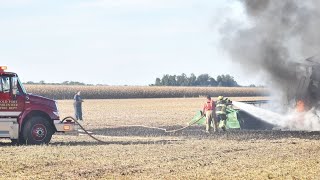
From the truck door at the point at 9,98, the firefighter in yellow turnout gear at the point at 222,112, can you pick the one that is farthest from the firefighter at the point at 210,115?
the truck door at the point at 9,98

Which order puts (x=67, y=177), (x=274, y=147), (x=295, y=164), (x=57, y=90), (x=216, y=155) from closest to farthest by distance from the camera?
(x=67, y=177)
(x=295, y=164)
(x=216, y=155)
(x=274, y=147)
(x=57, y=90)

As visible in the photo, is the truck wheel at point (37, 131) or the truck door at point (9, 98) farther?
the truck wheel at point (37, 131)

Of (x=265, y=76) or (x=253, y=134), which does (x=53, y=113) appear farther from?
(x=265, y=76)

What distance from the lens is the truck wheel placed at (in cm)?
1947

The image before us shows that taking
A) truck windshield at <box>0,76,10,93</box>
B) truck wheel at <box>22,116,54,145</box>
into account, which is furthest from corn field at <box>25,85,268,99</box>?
truck windshield at <box>0,76,10,93</box>

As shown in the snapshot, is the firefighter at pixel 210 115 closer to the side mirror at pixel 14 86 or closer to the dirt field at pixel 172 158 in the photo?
the dirt field at pixel 172 158

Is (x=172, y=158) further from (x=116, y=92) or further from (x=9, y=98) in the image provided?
(x=116, y=92)

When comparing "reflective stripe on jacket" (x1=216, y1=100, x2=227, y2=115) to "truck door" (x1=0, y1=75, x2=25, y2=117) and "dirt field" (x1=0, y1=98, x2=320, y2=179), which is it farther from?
"truck door" (x1=0, y1=75, x2=25, y2=117)

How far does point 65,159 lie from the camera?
15.4 m

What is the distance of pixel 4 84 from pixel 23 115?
43.6 inches

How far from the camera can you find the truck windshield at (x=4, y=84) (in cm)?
1933

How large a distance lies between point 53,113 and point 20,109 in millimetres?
1098

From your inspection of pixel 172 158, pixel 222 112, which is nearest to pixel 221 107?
pixel 222 112

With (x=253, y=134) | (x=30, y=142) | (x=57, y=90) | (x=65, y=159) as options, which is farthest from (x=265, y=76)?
(x=57, y=90)
